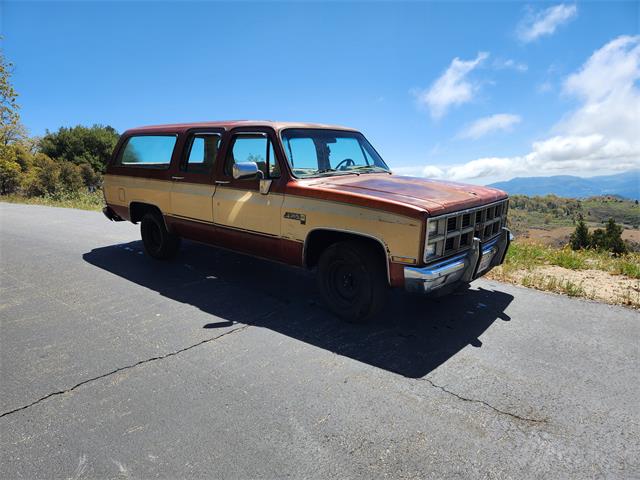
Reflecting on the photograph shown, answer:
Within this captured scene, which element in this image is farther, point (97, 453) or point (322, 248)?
point (322, 248)

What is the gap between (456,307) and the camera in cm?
459

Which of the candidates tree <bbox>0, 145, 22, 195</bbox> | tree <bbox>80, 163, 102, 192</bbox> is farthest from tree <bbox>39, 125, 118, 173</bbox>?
tree <bbox>0, 145, 22, 195</bbox>

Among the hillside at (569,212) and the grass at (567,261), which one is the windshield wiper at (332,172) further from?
the hillside at (569,212)

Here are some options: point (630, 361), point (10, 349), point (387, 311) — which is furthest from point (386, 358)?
point (10, 349)

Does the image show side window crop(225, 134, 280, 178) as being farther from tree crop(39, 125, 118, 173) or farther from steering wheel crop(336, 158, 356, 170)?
tree crop(39, 125, 118, 173)

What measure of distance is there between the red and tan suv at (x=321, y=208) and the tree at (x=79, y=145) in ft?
153

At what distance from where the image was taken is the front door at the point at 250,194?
4.49m

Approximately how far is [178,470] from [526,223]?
104647 millimetres

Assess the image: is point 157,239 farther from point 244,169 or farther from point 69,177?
point 69,177

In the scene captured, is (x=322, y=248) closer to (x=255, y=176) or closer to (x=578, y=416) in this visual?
(x=255, y=176)

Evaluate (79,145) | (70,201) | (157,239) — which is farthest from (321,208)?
(79,145)

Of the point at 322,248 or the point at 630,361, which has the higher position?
the point at 322,248

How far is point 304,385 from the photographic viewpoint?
9.94ft

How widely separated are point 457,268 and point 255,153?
102 inches
